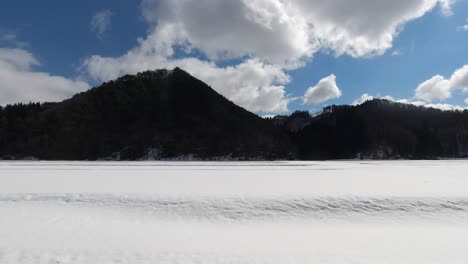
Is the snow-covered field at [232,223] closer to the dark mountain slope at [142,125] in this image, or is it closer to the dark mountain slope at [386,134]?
the dark mountain slope at [142,125]

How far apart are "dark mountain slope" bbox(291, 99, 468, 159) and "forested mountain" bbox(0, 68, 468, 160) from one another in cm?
45

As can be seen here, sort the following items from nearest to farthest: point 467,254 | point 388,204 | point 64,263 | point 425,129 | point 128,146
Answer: point 64,263 → point 467,254 → point 388,204 → point 128,146 → point 425,129

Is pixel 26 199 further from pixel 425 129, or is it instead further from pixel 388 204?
pixel 425 129

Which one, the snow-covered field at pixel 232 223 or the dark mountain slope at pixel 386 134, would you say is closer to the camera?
the snow-covered field at pixel 232 223

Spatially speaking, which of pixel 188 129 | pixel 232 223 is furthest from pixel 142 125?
pixel 232 223

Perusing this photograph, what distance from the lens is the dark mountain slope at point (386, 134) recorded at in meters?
148

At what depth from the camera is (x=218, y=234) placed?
10.6m

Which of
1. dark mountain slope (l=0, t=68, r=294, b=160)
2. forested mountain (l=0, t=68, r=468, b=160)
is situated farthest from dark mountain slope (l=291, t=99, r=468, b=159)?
dark mountain slope (l=0, t=68, r=294, b=160)

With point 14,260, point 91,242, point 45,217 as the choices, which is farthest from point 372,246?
point 45,217

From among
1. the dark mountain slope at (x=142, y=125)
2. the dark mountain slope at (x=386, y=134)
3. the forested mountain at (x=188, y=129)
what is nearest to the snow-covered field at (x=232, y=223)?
the forested mountain at (x=188, y=129)

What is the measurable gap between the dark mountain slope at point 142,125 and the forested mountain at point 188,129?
0.35 m

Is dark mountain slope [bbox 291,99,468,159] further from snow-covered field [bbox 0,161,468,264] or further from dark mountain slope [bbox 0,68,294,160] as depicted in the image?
snow-covered field [bbox 0,161,468,264]

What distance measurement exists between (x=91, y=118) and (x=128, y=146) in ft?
74.4

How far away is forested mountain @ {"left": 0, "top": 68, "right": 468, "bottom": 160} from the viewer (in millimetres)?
115312
